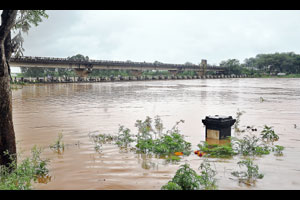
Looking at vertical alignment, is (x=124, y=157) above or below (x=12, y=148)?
below

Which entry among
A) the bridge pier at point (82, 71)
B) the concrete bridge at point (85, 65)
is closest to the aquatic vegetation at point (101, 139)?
the concrete bridge at point (85, 65)

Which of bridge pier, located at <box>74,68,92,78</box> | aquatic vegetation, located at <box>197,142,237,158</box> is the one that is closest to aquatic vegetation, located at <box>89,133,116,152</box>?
aquatic vegetation, located at <box>197,142,237,158</box>

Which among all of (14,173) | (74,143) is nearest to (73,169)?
(14,173)

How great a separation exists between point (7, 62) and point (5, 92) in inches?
23.6

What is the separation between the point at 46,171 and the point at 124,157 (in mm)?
1808

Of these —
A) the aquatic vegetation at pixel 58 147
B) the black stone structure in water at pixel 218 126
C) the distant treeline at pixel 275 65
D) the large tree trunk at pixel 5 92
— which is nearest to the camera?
the large tree trunk at pixel 5 92

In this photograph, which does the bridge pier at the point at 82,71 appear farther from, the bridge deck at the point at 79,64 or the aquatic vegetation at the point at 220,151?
the aquatic vegetation at the point at 220,151

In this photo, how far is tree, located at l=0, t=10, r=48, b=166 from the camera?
4.71m

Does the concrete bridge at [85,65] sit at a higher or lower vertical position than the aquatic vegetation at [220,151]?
higher

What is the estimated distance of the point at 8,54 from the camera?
519cm

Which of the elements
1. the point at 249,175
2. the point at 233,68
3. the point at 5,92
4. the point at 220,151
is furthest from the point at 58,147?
the point at 233,68

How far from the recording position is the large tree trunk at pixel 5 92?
470 centimetres

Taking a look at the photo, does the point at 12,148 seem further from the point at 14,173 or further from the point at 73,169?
the point at 73,169
